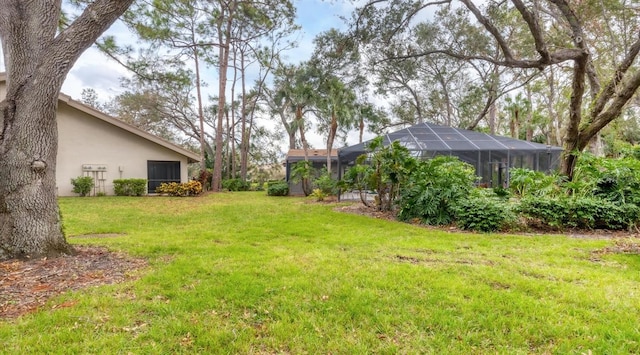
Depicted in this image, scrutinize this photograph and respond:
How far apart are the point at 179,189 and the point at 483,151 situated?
14.0 m

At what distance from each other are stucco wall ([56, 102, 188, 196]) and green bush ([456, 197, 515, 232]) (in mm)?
14534

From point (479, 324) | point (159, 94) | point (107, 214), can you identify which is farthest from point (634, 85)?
point (159, 94)

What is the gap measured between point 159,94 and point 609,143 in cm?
3415

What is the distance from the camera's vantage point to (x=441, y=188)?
7.64 m

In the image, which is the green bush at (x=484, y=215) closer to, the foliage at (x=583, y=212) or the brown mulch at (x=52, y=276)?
the foliage at (x=583, y=212)

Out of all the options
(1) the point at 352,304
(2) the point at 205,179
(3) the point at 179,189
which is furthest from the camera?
(2) the point at 205,179

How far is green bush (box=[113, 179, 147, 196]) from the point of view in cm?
1498

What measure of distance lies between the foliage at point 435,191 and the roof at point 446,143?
4.95 meters

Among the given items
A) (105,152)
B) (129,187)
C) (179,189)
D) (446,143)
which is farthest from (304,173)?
(105,152)

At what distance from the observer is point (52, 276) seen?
11.4 ft

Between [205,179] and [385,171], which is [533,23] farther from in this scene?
[205,179]

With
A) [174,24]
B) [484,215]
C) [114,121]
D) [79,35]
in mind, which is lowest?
[484,215]

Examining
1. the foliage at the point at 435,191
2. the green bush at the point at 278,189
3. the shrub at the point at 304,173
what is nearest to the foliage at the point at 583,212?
the foliage at the point at 435,191

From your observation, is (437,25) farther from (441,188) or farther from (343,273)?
(343,273)
